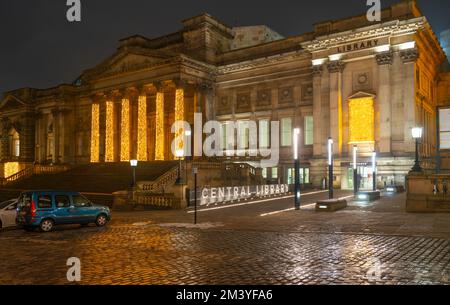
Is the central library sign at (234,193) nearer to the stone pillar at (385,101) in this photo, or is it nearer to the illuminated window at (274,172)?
the illuminated window at (274,172)

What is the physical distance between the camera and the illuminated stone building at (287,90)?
1558 inches

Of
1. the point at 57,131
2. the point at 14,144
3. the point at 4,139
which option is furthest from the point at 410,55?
the point at 4,139

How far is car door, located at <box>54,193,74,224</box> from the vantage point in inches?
741

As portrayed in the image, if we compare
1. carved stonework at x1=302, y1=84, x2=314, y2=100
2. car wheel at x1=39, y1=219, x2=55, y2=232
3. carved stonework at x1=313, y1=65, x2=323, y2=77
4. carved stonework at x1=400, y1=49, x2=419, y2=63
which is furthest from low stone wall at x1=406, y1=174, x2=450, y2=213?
carved stonework at x1=302, y1=84, x2=314, y2=100

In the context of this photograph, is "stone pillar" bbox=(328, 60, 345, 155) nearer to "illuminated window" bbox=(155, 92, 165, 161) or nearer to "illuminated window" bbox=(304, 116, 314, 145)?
"illuminated window" bbox=(304, 116, 314, 145)

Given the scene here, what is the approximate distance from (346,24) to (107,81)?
29469mm

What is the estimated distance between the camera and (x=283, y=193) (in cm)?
3925

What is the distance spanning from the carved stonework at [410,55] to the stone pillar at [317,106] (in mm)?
8206

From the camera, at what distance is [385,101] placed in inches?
1569

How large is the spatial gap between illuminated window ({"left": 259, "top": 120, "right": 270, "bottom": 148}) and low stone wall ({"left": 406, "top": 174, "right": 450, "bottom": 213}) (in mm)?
28378

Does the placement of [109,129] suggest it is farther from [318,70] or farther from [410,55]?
[410,55]

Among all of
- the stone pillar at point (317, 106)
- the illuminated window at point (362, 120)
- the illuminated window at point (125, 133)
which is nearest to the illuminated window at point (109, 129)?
the illuminated window at point (125, 133)
